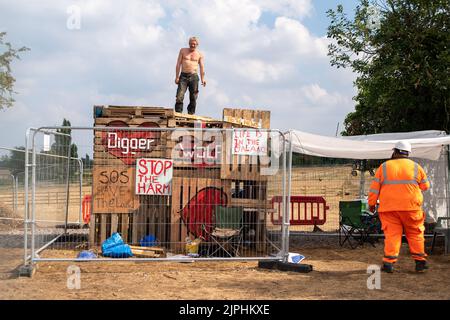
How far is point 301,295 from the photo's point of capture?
6.77m

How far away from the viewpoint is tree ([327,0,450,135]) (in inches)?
502

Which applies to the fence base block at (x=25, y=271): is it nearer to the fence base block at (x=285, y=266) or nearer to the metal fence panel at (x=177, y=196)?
the metal fence panel at (x=177, y=196)

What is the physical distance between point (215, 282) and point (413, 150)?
6091 mm

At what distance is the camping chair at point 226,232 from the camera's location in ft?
29.7

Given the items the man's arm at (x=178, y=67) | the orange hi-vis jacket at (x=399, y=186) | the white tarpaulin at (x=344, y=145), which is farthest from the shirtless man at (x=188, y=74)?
the orange hi-vis jacket at (x=399, y=186)

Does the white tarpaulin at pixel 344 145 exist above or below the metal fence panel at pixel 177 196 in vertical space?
above

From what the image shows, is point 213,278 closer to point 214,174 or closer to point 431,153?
point 214,174

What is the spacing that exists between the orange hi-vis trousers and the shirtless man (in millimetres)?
5276

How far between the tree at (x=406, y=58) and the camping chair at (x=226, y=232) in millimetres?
6250

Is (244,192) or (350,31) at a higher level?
(350,31)

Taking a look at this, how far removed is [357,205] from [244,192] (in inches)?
114

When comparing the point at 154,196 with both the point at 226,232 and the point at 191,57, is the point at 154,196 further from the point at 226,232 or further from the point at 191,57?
the point at 191,57

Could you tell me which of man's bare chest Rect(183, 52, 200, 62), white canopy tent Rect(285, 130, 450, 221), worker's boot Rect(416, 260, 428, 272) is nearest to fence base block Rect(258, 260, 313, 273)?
worker's boot Rect(416, 260, 428, 272)
